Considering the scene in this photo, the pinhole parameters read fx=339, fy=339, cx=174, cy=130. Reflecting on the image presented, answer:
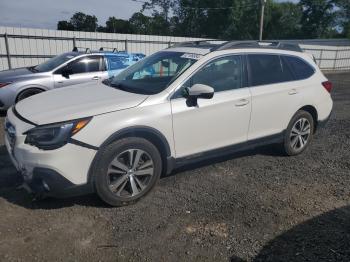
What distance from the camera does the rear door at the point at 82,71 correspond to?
833cm

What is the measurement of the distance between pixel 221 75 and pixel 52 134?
2218 millimetres

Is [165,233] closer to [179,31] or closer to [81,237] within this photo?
[81,237]

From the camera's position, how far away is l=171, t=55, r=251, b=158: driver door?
13.1 feet

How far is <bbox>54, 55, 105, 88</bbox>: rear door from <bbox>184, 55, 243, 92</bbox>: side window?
178 inches

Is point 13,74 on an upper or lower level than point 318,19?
lower

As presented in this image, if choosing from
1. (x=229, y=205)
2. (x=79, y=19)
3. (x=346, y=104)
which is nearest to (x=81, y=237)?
(x=229, y=205)

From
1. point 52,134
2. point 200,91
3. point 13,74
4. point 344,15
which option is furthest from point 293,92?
point 344,15

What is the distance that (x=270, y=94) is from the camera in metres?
4.77

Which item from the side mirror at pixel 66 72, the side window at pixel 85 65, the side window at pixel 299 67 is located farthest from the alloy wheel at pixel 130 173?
the side window at pixel 85 65

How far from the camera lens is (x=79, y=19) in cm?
7112

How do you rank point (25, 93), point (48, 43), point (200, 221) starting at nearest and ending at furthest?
point (200, 221) → point (25, 93) → point (48, 43)

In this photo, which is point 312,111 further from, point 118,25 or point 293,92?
point 118,25

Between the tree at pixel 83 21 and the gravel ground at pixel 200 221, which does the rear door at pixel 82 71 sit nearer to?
the gravel ground at pixel 200 221

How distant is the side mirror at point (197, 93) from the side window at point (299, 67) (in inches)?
72.9
